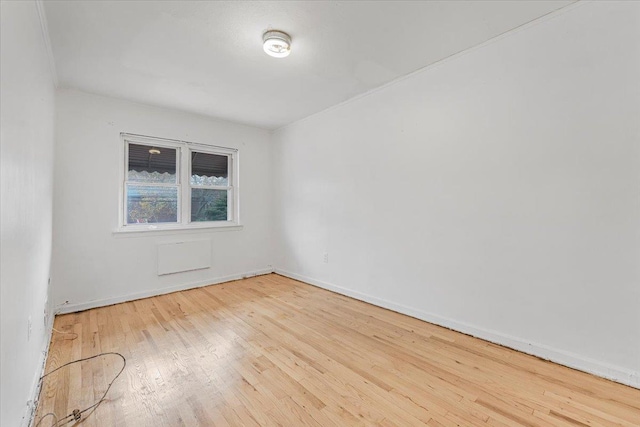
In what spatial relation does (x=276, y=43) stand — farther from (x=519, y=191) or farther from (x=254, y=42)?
(x=519, y=191)

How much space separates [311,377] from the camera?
6.44ft

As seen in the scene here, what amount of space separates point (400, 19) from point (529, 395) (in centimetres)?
270

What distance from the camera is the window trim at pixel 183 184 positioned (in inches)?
142

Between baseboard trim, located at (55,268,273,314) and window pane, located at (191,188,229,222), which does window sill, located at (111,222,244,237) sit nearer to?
window pane, located at (191,188,229,222)

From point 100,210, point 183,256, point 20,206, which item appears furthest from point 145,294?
point 20,206

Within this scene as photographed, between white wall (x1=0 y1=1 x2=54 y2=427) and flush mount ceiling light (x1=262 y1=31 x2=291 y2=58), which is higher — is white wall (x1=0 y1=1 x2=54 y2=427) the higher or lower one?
the lower one

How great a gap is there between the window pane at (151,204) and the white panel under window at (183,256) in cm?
41

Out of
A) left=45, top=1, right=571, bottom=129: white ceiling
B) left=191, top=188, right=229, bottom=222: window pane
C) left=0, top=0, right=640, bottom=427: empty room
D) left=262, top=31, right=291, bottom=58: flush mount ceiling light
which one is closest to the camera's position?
left=0, top=0, right=640, bottom=427: empty room

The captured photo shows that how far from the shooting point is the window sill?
11.7 ft

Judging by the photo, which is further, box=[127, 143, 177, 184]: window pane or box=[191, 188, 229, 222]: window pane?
box=[191, 188, 229, 222]: window pane

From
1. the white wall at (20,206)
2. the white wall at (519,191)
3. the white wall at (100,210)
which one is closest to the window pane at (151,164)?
the white wall at (100,210)

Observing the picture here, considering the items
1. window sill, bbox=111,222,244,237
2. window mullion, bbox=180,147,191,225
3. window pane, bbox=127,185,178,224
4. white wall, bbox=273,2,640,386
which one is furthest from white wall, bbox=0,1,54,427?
white wall, bbox=273,2,640,386

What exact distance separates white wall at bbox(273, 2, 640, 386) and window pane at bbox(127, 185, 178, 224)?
8.50 ft

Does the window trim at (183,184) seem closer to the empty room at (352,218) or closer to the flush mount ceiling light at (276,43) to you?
the empty room at (352,218)
